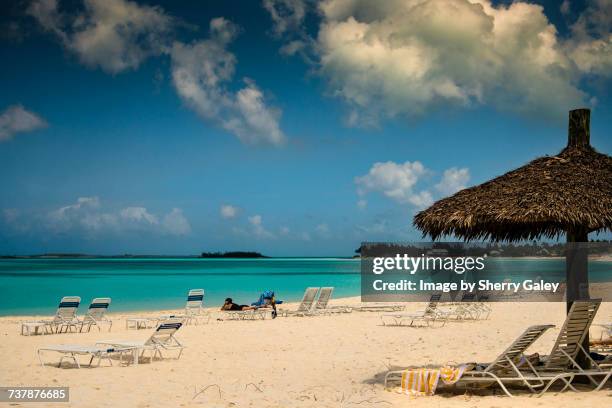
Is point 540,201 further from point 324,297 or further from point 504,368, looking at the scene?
point 324,297

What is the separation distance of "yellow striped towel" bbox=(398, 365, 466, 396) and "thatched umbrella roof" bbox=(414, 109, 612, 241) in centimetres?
139

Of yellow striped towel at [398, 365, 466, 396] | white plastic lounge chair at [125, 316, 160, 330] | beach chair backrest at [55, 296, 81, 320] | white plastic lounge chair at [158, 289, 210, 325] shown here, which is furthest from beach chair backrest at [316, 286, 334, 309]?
yellow striped towel at [398, 365, 466, 396]

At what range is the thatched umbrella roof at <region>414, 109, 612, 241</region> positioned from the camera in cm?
632

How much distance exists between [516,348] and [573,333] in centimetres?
54

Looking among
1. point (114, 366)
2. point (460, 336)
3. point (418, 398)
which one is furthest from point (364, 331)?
point (418, 398)

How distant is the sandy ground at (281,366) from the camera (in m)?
6.35

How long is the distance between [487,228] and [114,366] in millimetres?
4811

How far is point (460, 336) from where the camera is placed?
38.2 ft

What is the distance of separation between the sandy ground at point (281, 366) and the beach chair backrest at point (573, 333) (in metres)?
0.43

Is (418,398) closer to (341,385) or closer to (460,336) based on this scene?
(341,385)

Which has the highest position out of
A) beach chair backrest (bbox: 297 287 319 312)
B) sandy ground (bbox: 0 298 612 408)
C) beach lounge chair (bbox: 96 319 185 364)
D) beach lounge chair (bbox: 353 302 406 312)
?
beach chair backrest (bbox: 297 287 319 312)

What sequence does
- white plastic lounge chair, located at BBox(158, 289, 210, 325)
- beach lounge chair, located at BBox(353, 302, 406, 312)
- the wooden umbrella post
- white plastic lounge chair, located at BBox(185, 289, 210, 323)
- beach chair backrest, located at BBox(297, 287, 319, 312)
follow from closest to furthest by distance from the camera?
the wooden umbrella post, white plastic lounge chair, located at BBox(158, 289, 210, 325), white plastic lounge chair, located at BBox(185, 289, 210, 323), beach chair backrest, located at BBox(297, 287, 319, 312), beach lounge chair, located at BBox(353, 302, 406, 312)

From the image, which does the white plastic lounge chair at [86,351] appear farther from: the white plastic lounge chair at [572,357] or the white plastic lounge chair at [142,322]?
the white plastic lounge chair at [572,357]

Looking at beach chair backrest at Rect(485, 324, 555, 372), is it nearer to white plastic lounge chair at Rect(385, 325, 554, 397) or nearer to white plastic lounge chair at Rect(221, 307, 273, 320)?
white plastic lounge chair at Rect(385, 325, 554, 397)
